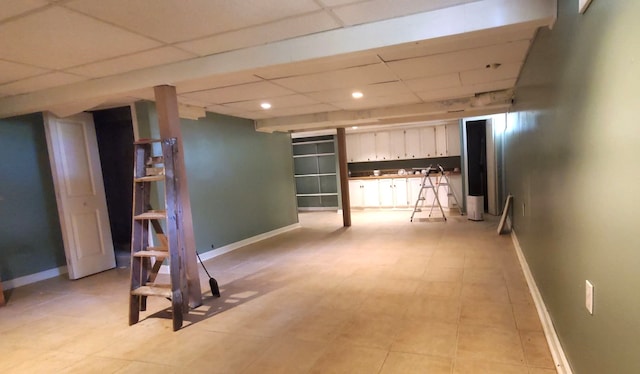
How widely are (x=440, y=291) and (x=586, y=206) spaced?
1950 millimetres

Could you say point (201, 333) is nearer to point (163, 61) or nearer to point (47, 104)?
point (163, 61)

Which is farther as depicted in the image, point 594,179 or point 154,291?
point 154,291

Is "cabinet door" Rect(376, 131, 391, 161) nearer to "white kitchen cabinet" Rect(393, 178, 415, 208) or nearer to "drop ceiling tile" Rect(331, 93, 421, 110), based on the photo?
"white kitchen cabinet" Rect(393, 178, 415, 208)

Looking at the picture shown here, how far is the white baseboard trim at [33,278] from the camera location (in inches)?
159

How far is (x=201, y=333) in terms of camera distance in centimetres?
262

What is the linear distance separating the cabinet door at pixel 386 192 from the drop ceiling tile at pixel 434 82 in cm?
491

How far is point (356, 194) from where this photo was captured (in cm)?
939

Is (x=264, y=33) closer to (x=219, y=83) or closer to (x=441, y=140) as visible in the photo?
(x=219, y=83)

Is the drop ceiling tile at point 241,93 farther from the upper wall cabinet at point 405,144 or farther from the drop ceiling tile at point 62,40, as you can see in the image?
the upper wall cabinet at point 405,144

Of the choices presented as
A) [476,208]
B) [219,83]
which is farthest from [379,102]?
[476,208]

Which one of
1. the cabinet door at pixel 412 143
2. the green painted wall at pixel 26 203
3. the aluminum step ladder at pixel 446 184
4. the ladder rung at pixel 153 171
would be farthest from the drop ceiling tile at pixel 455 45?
the cabinet door at pixel 412 143

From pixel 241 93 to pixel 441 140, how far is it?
620cm

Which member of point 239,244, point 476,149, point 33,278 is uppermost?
point 476,149

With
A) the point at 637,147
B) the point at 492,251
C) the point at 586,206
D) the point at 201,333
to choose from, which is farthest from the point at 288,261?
the point at 637,147
